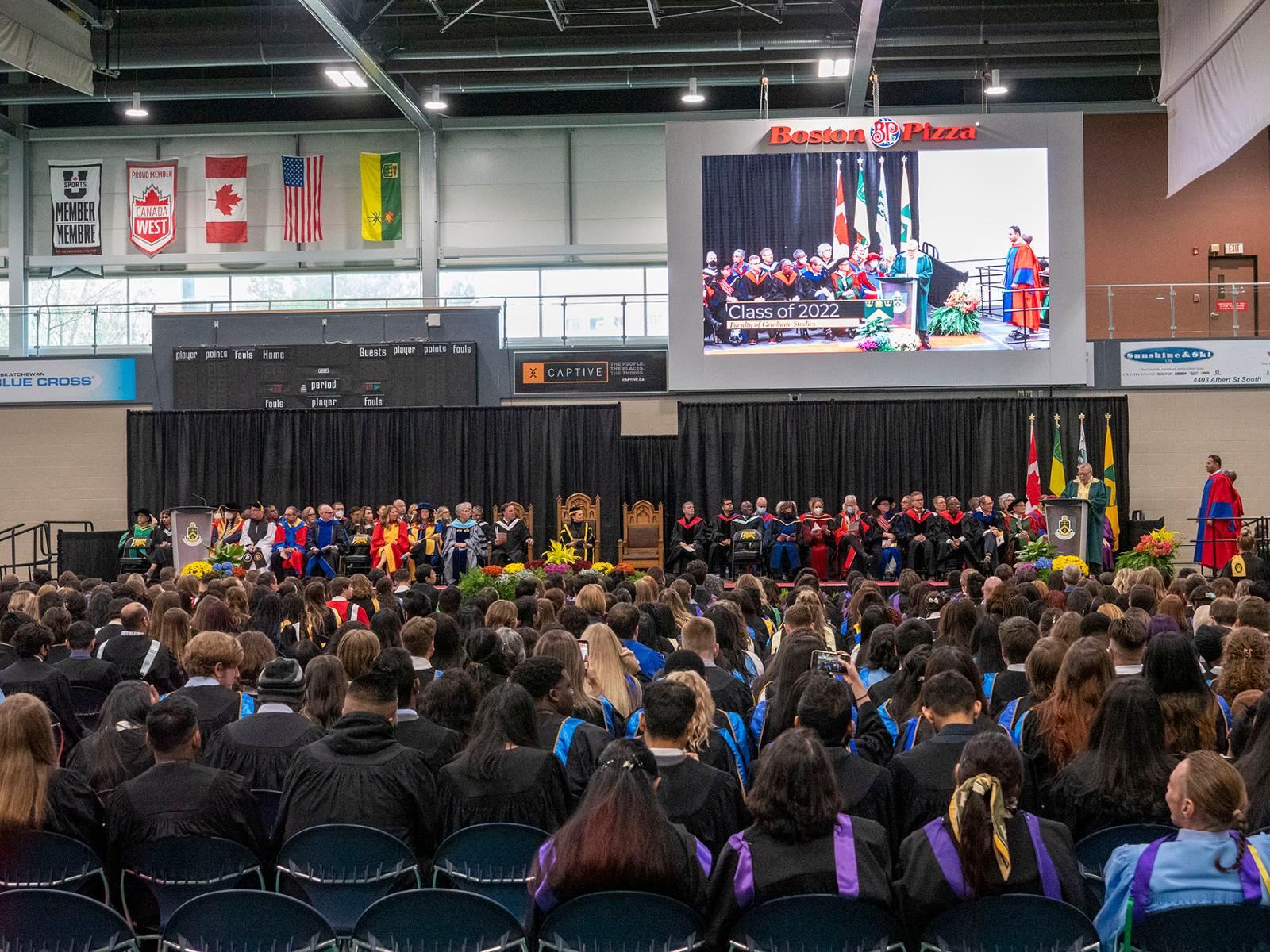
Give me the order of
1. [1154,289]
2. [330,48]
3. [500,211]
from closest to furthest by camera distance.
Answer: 1. [330,48]
2. [1154,289]
3. [500,211]

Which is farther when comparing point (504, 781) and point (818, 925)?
point (504, 781)

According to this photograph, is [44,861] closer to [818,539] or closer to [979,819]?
[979,819]

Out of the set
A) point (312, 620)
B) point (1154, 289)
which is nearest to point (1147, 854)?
point (312, 620)

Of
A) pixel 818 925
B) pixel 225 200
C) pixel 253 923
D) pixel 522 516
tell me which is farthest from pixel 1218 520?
pixel 225 200

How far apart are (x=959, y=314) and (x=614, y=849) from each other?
16548mm

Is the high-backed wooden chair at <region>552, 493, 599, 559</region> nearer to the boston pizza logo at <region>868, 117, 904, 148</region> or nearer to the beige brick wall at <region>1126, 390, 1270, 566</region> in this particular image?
the boston pizza logo at <region>868, 117, 904, 148</region>

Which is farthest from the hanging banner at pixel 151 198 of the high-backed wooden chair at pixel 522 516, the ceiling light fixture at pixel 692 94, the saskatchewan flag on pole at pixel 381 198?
the ceiling light fixture at pixel 692 94

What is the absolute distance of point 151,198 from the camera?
885 inches

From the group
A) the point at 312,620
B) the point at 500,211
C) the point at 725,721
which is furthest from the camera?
the point at 500,211

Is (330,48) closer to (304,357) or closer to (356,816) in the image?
(304,357)

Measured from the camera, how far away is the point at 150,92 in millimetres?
21359

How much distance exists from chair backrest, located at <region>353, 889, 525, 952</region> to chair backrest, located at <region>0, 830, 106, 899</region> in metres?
1.04

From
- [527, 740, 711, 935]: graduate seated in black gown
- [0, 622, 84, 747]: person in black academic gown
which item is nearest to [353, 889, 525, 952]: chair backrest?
[527, 740, 711, 935]: graduate seated in black gown

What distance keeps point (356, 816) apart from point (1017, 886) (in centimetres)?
204
